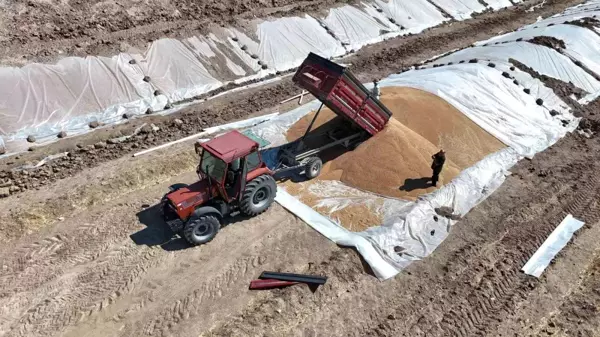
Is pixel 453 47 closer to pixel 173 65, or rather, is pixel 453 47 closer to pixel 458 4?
pixel 458 4

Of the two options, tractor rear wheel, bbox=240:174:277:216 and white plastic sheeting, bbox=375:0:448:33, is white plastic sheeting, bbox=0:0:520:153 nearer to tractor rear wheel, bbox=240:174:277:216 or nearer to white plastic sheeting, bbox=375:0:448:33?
white plastic sheeting, bbox=375:0:448:33

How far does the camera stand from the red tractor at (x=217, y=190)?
10133 mm

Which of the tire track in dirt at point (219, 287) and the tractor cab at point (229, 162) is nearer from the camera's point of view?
the tire track in dirt at point (219, 287)

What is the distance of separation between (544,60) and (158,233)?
1678 centimetres

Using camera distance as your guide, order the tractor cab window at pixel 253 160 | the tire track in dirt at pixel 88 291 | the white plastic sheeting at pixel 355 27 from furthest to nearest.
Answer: the white plastic sheeting at pixel 355 27 → the tractor cab window at pixel 253 160 → the tire track in dirt at pixel 88 291

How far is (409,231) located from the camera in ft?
36.1

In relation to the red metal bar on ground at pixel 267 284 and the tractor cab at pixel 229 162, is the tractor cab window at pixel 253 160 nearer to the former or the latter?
the tractor cab at pixel 229 162

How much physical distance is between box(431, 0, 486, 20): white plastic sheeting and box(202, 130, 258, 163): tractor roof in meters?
21.3

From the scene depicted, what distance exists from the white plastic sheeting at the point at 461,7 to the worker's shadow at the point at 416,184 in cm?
1825

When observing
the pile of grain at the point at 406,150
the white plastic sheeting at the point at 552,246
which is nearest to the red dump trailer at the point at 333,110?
the pile of grain at the point at 406,150

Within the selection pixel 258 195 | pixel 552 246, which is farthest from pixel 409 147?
pixel 258 195

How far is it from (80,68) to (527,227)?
16258 mm

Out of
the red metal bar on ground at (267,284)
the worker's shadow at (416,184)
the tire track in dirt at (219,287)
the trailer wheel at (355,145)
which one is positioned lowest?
the tire track in dirt at (219,287)

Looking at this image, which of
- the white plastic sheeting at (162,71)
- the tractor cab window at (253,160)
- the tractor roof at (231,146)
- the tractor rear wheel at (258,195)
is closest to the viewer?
the tractor roof at (231,146)
